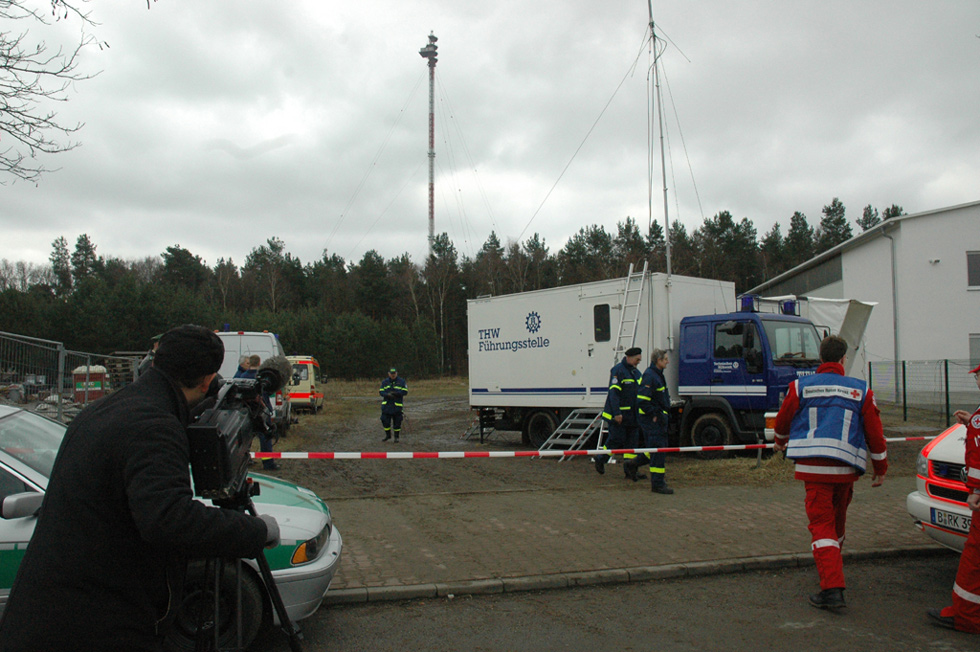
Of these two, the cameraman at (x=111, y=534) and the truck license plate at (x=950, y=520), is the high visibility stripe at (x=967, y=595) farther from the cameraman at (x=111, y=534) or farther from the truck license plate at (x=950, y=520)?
the cameraman at (x=111, y=534)

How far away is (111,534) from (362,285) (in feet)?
224

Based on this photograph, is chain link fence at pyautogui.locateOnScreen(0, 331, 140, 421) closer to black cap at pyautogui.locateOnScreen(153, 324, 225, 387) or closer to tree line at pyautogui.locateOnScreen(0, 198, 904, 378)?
black cap at pyautogui.locateOnScreen(153, 324, 225, 387)

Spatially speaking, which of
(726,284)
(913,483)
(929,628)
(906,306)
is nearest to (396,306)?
(906,306)

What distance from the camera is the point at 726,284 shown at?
13805mm

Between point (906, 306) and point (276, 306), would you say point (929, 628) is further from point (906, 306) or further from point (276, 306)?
point (276, 306)

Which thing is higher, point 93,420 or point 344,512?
point 93,420

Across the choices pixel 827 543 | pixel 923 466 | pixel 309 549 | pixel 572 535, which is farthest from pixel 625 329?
pixel 309 549

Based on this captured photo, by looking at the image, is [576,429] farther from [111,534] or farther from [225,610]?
[111,534]

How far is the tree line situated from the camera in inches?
1825

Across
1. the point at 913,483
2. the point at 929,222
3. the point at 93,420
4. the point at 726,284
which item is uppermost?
the point at 929,222

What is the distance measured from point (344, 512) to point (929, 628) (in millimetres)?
5490

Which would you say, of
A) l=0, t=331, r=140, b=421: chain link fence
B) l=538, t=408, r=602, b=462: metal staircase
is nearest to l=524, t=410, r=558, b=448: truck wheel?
l=538, t=408, r=602, b=462: metal staircase

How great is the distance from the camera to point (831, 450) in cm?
481

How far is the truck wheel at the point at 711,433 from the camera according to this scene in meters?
11.9
